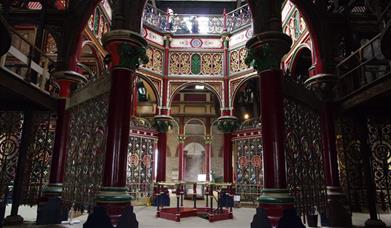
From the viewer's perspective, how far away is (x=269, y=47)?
4.88m

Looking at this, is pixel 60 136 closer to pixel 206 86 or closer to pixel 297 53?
pixel 206 86

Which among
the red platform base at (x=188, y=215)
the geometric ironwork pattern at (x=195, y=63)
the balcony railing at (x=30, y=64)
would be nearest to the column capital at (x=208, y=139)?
the geometric ironwork pattern at (x=195, y=63)

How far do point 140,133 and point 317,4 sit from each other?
8.53 meters

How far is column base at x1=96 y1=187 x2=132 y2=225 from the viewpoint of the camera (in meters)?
4.36

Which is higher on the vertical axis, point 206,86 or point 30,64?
point 206,86

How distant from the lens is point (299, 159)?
507cm

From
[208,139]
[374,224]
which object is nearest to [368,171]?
[374,224]

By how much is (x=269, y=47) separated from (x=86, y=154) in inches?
156

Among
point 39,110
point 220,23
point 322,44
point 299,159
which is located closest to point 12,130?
point 39,110

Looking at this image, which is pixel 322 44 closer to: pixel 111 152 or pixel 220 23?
pixel 111 152

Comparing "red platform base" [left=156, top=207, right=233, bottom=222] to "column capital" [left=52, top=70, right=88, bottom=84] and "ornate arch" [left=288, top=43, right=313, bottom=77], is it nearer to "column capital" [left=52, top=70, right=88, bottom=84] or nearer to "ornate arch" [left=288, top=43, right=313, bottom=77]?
"column capital" [left=52, top=70, right=88, bottom=84]

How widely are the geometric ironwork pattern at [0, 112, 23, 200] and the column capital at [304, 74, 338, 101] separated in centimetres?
716

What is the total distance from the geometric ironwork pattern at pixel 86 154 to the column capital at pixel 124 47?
0.67m

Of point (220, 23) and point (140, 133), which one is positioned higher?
point (220, 23)
